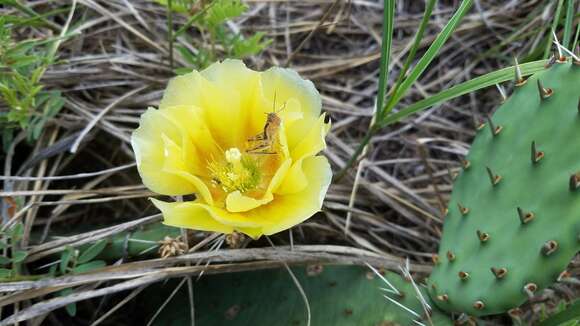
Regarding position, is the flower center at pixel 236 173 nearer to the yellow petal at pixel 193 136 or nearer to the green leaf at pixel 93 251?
the yellow petal at pixel 193 136

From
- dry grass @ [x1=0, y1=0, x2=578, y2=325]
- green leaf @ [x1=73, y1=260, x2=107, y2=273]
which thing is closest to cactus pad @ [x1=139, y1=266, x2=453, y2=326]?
dry grass @ [x1=0, y1=0, x2=578, y2=325]

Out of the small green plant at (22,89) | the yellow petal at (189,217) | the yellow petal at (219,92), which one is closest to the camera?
the yellow petal at (189,217)

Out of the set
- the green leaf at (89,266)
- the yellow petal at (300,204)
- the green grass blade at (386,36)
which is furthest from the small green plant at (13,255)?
the green grass blade at (386,36)

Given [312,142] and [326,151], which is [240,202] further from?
[326,151]

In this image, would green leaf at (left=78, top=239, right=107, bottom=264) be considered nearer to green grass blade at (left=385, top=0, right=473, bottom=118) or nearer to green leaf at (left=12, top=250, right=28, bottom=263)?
green leaf at (left=12, top=250, right=28, bottom=263)

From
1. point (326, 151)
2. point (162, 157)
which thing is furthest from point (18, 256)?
point (326, 151)

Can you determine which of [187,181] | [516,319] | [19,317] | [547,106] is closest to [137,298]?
[19,317]
